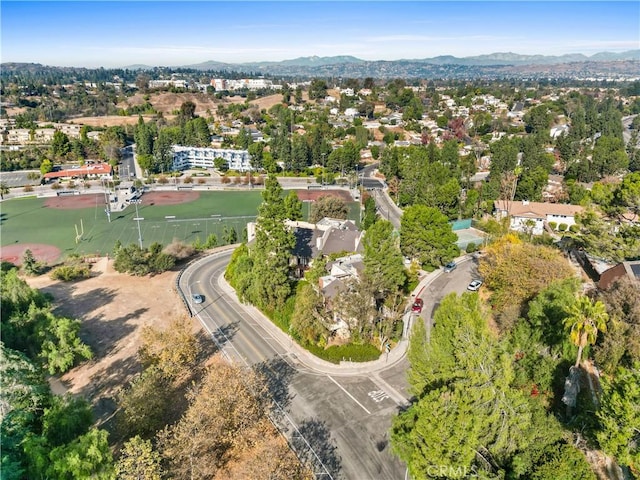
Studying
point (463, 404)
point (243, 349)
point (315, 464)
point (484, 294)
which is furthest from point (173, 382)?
point (484, 294)

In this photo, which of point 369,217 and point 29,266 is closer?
point 29,266

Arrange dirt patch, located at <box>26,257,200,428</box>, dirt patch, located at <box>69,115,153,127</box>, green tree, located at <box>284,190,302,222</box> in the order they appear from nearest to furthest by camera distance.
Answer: dirt patch, located at <box>26,257,200,428</box> → green tree, located at <box>284,190,302,222</box> → dirt patch, located at <box>69,115,153,127</box>

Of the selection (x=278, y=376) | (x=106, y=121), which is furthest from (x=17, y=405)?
(x=106, y=121)

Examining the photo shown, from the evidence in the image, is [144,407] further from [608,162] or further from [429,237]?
[608,162]

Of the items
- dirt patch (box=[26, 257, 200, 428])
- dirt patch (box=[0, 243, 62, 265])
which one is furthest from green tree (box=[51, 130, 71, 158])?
dirt patch (box=[26, 257, 200, 428])

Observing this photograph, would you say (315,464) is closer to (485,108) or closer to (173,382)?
(173,382)

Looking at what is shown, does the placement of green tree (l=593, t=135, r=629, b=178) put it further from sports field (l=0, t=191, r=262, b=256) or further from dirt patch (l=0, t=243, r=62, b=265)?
dirt patch (l=0, t=243, r=62, b=265)

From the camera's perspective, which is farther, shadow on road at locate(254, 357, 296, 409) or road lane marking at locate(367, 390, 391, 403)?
shadow on road at locate(254, 357, 296, 409)
